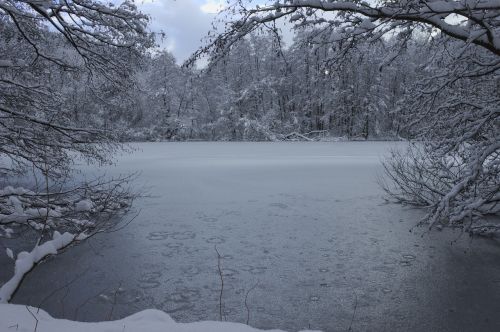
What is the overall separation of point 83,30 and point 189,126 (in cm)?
3849

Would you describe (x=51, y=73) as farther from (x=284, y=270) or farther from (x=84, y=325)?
(x=84, y=325)

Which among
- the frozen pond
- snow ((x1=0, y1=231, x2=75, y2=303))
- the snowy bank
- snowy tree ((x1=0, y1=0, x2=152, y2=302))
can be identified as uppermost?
snowy tree ((x1=0, y1=0, x2=152, y2=302))

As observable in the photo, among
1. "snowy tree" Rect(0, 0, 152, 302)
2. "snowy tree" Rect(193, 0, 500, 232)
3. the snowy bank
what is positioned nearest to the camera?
the snowy bank

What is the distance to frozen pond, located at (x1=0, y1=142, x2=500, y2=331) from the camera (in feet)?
17.7

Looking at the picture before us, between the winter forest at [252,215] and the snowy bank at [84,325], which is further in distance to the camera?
the winter forest at [252,215]

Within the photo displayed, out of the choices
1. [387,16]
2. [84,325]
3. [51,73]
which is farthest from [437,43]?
[51,73]

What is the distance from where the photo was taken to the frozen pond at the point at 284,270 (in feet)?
17.7

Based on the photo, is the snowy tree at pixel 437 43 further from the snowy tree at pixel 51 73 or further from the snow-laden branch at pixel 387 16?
the snowy tree at pixel 51 73

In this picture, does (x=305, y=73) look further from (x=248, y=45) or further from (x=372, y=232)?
(x=372, y=232)

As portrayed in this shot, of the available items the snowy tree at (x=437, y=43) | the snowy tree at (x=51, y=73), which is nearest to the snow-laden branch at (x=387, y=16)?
the snowy tree at (x=437, y=43)

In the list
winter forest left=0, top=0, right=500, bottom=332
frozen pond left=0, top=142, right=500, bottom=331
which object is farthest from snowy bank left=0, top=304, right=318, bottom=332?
frozen pond left=0, top=142, right=500, bottom=331

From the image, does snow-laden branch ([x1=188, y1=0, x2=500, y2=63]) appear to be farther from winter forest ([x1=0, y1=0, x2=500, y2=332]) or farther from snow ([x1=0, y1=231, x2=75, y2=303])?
snow ([x1=0, y1=231, x2=75, y2=303])

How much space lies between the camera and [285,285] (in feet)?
20.4

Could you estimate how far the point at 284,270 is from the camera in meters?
6.81
